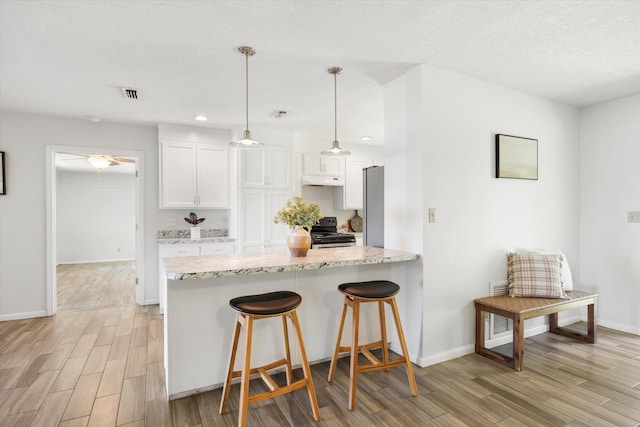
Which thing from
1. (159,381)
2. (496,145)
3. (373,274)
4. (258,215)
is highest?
(496,145)

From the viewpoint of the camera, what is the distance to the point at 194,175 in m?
4.49

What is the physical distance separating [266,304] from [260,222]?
8.80 feet

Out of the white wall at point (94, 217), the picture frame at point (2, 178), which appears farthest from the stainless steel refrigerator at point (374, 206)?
the white wall at point (94, 217)

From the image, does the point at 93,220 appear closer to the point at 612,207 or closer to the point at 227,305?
the point at 227,305

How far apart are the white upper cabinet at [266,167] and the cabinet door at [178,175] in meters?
0.67

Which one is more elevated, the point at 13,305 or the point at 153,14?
the point at 153,14

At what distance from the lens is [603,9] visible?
6.27 feet

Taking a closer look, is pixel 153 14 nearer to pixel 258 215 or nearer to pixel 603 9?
pixel 603 9

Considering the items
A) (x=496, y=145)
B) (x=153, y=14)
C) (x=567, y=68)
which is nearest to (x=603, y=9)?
(x=567, y=68)

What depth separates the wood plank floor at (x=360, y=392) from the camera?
1.96 meters

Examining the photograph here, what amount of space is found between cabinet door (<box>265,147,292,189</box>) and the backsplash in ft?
3.27

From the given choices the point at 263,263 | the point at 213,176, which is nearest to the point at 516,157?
the point at 263,263

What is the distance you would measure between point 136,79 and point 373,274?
256 centimetres

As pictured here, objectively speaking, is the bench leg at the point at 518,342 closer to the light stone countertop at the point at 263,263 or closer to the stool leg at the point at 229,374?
the light stone countertop at the point at 263,263
